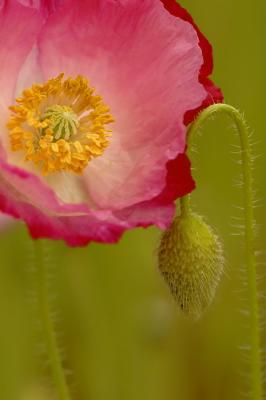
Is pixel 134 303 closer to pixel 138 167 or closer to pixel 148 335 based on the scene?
pixel 148 335

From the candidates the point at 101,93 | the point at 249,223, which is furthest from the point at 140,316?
the point at 249,223

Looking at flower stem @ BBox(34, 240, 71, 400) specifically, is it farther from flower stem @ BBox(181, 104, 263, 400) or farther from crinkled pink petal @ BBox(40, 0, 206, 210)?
flower stem @ BBox(181, 104, 263, 400)

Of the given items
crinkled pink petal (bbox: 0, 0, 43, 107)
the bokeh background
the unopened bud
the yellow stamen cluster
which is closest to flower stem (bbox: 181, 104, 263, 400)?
the unopened bud

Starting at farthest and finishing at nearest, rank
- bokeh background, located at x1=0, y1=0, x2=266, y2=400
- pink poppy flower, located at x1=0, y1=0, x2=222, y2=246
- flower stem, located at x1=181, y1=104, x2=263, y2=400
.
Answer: bokeh background, located at x1=0, y1=0, x2=266, y2=400, pink poppy flower, located at x1=0, y1=0, x2=222, y2=246, flower stem, located at x1=181, y1=104, x2=263, y2=400

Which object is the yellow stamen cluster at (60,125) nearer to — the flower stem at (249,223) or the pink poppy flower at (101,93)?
the pink poppy flower at (101,93)

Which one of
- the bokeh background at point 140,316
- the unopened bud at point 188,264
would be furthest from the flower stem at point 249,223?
the bokeh background at point 140,316

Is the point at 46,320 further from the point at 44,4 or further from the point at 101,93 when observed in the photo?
the point at 44,4

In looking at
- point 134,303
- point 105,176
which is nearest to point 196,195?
point 134,303
